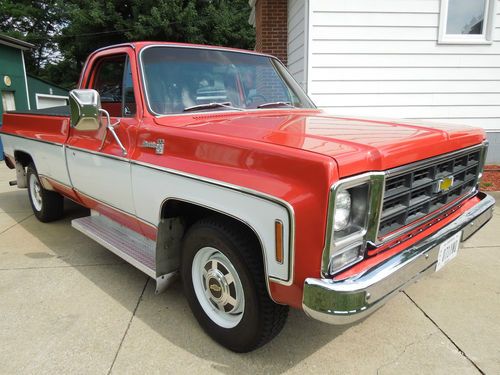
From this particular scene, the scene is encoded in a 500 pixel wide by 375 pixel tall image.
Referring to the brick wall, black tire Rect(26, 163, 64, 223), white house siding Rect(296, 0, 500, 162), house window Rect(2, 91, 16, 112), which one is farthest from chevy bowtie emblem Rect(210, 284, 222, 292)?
house window Rect(2, 91, 16, 112)

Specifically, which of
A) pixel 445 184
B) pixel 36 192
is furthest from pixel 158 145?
pixel 36 192

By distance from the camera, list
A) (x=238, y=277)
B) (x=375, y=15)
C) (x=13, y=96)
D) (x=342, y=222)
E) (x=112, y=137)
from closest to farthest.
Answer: (x=342, y=222), (x=238, y=277), (x=112, y=137), (x=375, y=15), (x=13, y=96)

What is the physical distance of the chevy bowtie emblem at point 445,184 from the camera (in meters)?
2.46

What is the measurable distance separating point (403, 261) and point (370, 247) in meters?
0.19

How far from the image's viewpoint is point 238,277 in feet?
7.53

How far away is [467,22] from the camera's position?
22.7 feet

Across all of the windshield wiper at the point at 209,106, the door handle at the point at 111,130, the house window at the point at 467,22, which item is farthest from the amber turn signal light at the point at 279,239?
the house window at the point at 467,22

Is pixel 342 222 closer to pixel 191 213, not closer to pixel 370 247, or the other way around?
pixel 370 247

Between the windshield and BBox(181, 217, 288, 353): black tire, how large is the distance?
1.02 meters

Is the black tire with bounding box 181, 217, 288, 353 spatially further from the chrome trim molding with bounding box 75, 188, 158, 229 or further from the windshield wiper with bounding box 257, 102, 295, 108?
the windshield wiper with bounding box 257, 102, 295, 108

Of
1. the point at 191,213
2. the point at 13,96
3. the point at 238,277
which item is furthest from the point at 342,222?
the point at 13,96

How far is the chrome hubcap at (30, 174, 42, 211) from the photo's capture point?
5086 millimetres

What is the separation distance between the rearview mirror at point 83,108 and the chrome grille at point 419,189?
2.02 m

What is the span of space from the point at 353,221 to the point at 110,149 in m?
2.02
